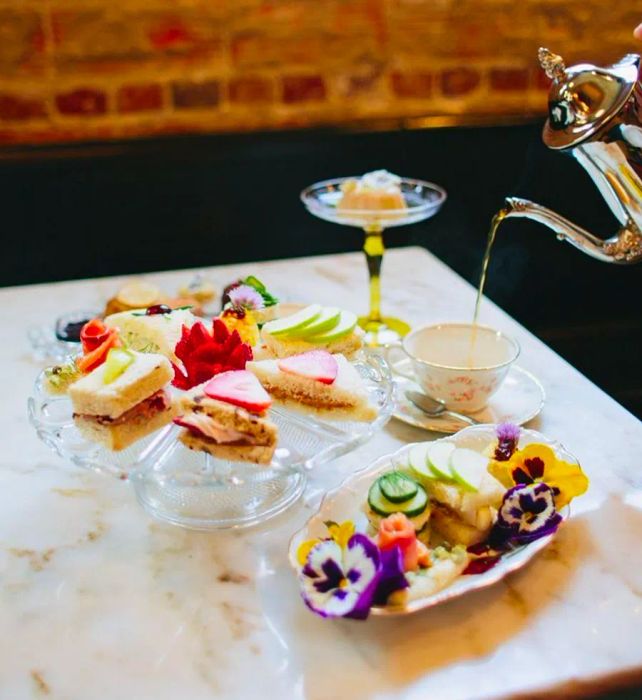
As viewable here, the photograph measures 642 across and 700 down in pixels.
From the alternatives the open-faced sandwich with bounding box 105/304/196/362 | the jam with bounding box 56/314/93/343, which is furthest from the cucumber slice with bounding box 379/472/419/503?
the jam with bounding box 56/314/93/343

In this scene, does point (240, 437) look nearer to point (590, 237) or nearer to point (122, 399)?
point (122, 399)

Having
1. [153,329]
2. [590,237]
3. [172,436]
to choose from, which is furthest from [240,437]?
[590,237]

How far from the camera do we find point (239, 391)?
0.84 metres

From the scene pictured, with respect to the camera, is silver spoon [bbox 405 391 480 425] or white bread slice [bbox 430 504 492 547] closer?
white bread slice [bbox 430 504 492 547]

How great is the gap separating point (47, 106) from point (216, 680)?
1585 mm

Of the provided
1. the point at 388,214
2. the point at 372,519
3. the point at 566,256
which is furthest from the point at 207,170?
the point at 372,519

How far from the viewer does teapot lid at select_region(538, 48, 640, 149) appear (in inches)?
37.4

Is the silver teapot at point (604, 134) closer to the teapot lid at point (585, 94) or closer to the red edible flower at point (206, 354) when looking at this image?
the teapot lid at point (585, 94)

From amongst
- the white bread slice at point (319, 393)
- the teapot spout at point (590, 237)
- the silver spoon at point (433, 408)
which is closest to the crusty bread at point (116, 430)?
the white bread slice at point (319, 393)

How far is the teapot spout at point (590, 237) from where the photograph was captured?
3.44 feet

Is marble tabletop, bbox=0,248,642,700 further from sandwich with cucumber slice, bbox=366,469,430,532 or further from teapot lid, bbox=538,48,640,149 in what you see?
teapot lid, bbox=538,48,640,149

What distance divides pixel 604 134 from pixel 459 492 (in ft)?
1.62

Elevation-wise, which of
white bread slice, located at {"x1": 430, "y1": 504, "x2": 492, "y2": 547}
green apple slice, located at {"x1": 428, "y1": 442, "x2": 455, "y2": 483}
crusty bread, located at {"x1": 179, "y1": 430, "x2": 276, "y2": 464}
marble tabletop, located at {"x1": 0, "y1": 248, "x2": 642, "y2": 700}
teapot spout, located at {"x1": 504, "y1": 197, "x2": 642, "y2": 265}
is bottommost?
marble tabletop, located at {"x1": 0, "y1": 248, "x2": 642, "y2": 700}

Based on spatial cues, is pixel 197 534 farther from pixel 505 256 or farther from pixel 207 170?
pixel 505 256
